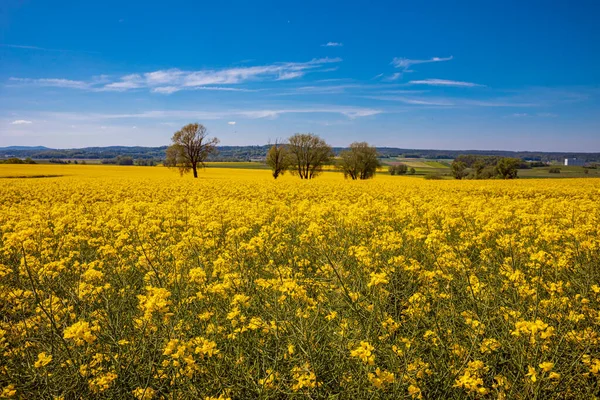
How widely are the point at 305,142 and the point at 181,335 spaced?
174 feet

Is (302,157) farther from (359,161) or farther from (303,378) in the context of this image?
(303,378)

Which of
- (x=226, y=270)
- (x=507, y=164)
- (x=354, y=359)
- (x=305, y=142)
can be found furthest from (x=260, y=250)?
(x=507, y=164)

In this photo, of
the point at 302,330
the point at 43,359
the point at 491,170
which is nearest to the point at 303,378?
the point at 302,330

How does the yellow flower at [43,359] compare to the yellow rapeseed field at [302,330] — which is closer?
the yellow flower at [43,359]

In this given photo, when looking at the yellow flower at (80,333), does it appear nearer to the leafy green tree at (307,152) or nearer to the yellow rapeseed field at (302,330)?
the yellow rapeseed field at (302,330)

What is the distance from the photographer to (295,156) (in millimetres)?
55219

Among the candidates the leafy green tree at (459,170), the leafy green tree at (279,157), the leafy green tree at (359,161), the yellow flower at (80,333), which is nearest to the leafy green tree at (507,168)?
the leafy green tree at (459,170)

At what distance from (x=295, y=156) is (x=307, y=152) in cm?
198

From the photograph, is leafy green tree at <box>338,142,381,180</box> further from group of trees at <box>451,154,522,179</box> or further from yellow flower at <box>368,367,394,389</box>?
yellow flower at <box>368,367,394,389</box>

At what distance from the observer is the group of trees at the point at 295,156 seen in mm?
46487

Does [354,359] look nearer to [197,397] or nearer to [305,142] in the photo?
[197,397]

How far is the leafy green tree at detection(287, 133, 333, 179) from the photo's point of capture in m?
54.9

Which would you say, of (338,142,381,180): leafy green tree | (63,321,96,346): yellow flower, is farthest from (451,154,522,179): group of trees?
(63,321,96,346): yellow flower

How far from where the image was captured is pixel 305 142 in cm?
5556
